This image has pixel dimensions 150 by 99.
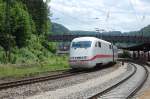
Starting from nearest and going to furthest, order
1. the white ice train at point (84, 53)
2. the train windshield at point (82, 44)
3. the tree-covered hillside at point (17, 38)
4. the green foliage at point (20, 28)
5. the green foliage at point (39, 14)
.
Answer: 1. the white ice train at point (84, 53)
2. the train windshield at point (82, 44)
3. the tree-covered hillside at point (17, 38)
4. the green foliage at point (20, 28)
5. the green foliage at point (39, 14)

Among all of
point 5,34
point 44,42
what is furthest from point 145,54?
point 5,34

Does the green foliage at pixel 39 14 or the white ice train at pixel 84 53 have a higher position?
the green foliage at pixel 39 14

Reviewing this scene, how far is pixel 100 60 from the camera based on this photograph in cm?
4447

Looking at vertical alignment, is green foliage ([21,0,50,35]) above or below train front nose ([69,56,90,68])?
above

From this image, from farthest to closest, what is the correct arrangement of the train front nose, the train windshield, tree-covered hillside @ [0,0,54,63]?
tree-covered hillside @ [0,0,54,63], the train windshield, the train front nose

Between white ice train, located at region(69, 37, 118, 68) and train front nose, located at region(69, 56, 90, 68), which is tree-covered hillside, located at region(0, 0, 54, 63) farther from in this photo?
train front nose, located at region(69, 56, 90, 68)

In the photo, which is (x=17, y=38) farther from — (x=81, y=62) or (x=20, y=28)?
(x=81, y=62)

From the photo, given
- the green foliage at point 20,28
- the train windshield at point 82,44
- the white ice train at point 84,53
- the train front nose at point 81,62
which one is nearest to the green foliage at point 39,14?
the green foliage at point 20,28

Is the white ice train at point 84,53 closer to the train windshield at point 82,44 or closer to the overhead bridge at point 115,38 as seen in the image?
the train windshield at point 82,44

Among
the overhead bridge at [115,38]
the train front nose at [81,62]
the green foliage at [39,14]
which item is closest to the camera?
the train front nose at [81,62]

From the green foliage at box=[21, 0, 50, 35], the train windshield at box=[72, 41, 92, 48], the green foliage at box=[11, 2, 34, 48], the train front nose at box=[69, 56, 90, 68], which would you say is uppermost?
the green foliage at box=[21, 0, 50, 35]

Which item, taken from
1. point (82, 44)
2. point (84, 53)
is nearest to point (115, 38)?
point (82, 44)

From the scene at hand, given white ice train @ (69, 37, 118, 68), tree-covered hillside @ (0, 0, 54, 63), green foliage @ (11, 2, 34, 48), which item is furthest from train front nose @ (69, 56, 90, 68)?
green foliage @ (11, 2, 34, 48)

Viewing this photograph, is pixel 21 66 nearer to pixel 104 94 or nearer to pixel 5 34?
pixel 5 34
